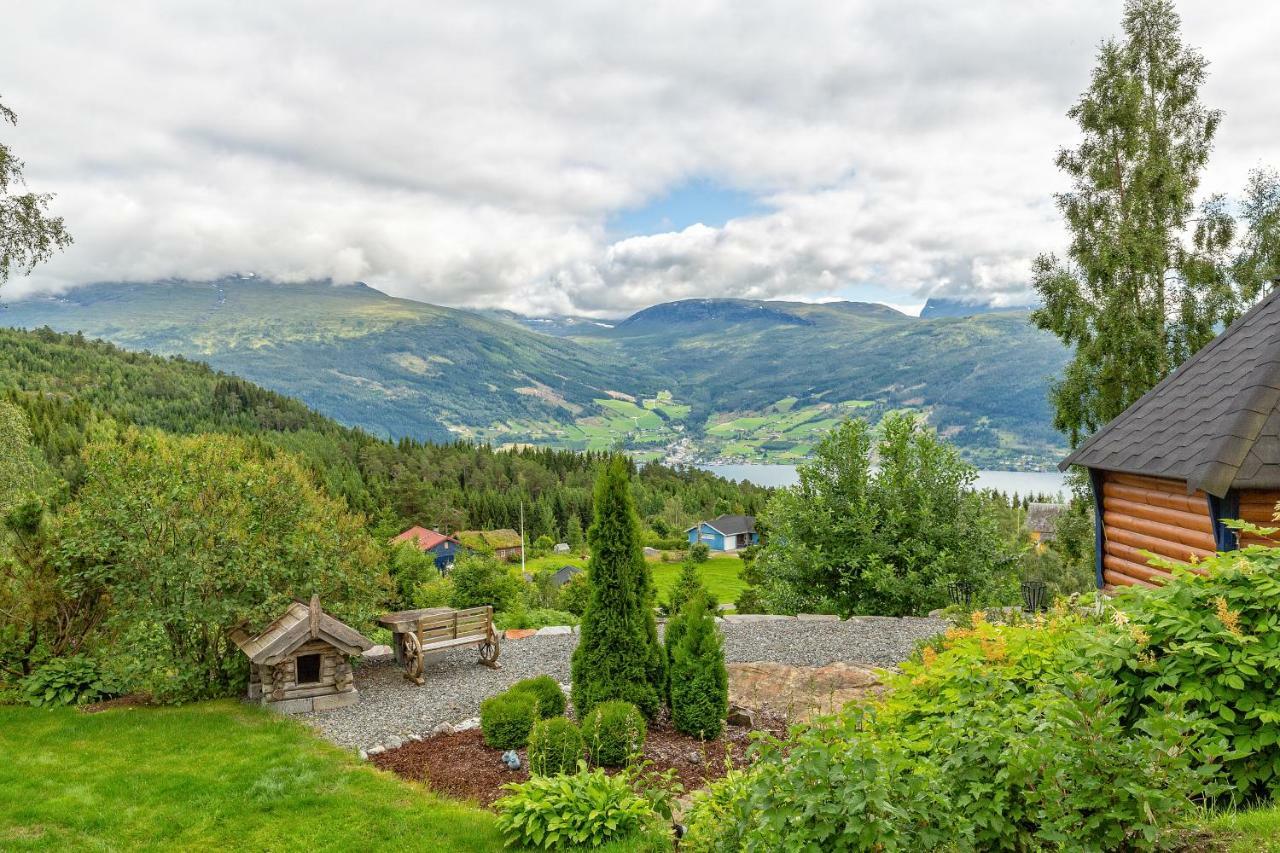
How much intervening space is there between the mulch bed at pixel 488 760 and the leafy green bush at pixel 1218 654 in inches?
170

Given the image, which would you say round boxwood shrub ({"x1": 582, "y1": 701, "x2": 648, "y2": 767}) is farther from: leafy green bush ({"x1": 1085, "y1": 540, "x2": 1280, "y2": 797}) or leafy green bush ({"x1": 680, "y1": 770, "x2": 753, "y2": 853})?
leafy green bush ({"x1": 1085, "y1": 540, "x2": 1280, "y2": 797})

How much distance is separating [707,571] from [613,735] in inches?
2444

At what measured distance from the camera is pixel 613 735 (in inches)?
310

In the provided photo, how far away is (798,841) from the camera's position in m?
3.43

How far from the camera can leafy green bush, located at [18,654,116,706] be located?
35.2ft

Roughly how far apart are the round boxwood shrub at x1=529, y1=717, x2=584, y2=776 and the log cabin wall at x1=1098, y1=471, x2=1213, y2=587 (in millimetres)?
6310

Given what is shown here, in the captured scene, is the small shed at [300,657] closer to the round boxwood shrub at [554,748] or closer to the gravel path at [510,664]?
the gravel path at [510,664]

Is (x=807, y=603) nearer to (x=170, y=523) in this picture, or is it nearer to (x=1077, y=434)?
(x=1077, y=434)

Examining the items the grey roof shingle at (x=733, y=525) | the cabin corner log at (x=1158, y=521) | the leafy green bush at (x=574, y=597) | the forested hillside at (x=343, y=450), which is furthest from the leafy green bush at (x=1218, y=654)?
the grey roof shingle at (x=733, y=525)

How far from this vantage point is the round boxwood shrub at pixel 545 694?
30.2 ft

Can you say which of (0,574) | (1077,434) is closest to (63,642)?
(0,574)

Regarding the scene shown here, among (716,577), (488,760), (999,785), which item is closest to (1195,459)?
(999,785)

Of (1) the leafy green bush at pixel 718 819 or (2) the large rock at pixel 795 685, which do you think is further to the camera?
(2) the large rock at pixel 795 685

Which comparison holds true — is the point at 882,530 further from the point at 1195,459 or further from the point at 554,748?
the point at 554,748
